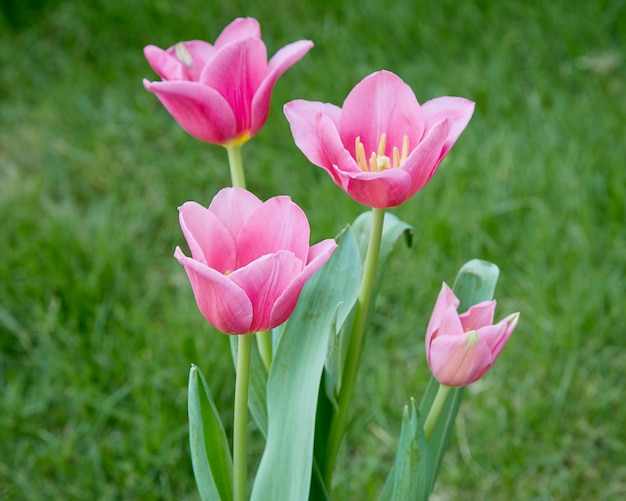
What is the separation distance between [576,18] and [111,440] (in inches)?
69.2

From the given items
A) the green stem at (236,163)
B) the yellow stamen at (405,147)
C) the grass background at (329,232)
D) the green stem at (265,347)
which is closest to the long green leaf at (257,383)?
the green stem at (265,347)

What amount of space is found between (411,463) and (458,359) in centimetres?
12

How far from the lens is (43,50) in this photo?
2.83 metres

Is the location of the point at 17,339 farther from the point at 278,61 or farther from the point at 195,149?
the point at 278,61

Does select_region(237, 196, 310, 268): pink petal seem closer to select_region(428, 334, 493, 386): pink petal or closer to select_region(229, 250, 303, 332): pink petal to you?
select_region(229, 250, 303, 332): pink petal

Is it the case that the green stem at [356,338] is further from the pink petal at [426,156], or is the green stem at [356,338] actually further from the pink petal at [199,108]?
the pink petal at [199,108]

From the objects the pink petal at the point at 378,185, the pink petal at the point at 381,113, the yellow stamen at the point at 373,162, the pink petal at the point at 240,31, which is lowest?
the pink petal at the point at 378,185

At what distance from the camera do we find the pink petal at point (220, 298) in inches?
29.5

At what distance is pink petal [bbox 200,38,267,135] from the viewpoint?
2.93ft

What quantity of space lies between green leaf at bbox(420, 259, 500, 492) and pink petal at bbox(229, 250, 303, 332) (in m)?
0.28

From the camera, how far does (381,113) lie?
0.89 metres

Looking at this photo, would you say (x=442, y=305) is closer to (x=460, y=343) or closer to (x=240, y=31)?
(x=460, y=343)

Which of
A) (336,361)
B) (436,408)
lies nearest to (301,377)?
(336,361)

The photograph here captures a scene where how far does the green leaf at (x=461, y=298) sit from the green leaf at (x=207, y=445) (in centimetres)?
21
